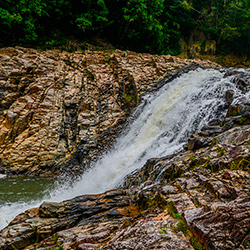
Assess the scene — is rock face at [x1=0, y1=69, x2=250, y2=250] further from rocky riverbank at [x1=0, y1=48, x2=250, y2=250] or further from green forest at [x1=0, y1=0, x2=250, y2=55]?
green forest at [x1=0, y1=0, x2=250, y2=55]

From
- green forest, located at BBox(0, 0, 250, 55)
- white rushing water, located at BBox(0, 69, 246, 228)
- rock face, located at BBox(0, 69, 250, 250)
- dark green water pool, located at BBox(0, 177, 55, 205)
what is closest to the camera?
rock face, located at BBox(0, 69, 250, 250)

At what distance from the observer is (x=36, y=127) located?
412 inches

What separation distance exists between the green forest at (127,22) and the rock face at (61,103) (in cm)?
277

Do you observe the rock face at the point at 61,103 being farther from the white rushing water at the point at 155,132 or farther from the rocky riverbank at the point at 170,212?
the rocky riverbank at the point at 170,212

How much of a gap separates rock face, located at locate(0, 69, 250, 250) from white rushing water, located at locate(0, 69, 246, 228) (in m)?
1.90

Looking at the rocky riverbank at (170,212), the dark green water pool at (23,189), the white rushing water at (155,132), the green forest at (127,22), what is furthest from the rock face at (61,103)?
the rocky riverbank at (170,212)

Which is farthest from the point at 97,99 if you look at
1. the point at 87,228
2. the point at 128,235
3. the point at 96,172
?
the point at 128,235

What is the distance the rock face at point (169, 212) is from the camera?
2.65 metres

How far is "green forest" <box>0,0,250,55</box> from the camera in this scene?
14297 millimetres

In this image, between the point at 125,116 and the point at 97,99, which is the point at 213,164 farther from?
the point at 97,99

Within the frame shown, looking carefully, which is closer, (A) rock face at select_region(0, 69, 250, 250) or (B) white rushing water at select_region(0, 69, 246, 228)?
(A) rock face at select_region(0, 69, 250, 250)

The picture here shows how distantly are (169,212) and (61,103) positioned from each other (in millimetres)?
9588

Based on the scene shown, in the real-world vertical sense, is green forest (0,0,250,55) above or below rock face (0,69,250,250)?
above

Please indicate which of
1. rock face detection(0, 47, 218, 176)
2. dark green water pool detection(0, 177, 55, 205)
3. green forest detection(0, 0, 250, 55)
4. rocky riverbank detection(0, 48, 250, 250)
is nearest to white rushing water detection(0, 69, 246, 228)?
dark green water pool detection(0, 177, 55, 205)
